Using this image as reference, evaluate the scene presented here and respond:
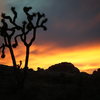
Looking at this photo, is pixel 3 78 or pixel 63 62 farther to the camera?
pixel 63 62

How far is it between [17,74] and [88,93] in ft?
29.0

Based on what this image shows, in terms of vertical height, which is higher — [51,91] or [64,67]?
[64,67]

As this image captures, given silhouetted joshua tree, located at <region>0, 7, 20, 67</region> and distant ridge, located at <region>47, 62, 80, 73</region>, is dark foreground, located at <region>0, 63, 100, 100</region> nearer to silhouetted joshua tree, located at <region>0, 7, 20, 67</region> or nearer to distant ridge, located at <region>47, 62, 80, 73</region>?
silhouetted joshua tree, located at <region>0, 7, 20, 67</region>

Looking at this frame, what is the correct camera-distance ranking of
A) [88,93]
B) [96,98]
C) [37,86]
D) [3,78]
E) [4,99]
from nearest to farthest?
[96,98] < [88,93] < [4,99] < [37,86] < [3,78]

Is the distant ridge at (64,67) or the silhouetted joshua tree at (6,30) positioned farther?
the distant ridge at (64,67)

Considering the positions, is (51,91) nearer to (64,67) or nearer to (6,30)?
(6,30)

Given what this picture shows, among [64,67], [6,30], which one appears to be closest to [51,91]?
[6,30]

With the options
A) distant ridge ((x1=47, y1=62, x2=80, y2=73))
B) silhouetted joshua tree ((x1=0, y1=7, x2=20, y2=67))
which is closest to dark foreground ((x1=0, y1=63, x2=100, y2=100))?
silhouetted joshua tree ((x1=0, y1=7, x2=20, y2=67))

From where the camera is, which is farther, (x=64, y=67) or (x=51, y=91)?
(x=64, y=67)

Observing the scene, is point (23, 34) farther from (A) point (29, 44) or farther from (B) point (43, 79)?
(B) point (43, 79)

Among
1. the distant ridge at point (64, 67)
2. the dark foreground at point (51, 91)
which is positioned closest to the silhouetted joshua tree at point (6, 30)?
the dark foreground at point (51, 91)

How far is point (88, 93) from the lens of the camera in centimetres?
2356

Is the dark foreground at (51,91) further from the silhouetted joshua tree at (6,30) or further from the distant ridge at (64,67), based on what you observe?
the distant ridge at (64,67)

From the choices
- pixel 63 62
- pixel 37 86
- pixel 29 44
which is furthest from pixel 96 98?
pixel 63 62
